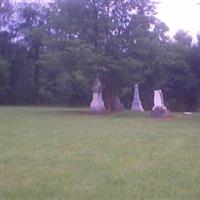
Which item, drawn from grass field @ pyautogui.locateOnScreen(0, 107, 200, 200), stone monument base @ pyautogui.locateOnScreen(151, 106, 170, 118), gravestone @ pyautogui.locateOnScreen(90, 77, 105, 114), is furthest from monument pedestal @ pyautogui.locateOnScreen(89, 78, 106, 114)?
grass field @ pyautogui.locateOnScreen(0, 107, 200, 200)

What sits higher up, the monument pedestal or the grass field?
the monument pedestal

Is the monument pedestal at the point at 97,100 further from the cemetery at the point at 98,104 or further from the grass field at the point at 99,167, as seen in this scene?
the grass field at the point at 99,167

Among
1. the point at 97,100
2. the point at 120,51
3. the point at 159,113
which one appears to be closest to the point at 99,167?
the point at 159,113

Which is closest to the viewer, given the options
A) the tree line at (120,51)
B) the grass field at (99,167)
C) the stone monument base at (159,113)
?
the grass field at (99,167)

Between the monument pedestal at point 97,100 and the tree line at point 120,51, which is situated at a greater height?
the tree line at point 120,51

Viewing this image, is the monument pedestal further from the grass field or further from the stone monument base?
the grass field

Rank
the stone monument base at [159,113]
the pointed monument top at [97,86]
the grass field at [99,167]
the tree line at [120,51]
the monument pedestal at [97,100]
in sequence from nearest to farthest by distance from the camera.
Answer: the grass field at [99,167]
the stone monument base at [159,113]
the tree line at [120,51]
the monument pedestal at [97,100]
the pointed monument top at [97,86]

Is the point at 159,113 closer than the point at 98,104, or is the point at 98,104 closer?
the point at 159,113

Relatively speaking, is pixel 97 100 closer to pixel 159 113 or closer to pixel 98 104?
pixel 98 104

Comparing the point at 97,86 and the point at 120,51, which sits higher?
the point at 120,51

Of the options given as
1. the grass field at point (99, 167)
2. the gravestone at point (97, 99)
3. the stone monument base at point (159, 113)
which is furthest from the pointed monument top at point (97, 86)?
the grass field at point (99, 167)

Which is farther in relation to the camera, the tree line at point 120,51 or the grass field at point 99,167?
the tree line at point 120,51

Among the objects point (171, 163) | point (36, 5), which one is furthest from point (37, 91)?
point (171, 163)

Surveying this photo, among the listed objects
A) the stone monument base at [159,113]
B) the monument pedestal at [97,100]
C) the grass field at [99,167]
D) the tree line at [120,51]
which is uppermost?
the tree line at [120,51]
